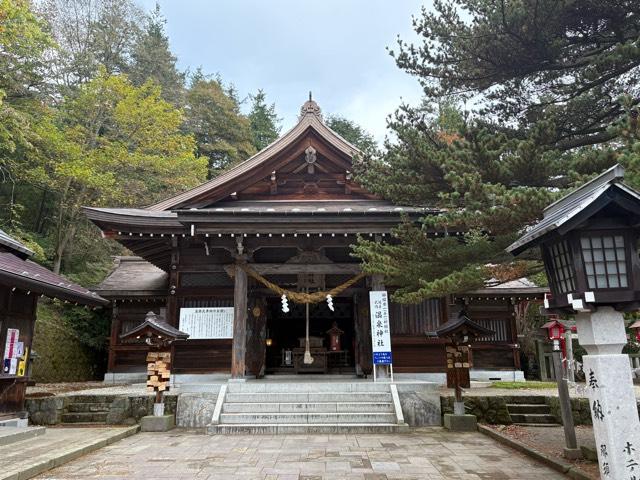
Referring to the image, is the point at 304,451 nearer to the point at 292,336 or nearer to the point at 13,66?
the point at 292,336

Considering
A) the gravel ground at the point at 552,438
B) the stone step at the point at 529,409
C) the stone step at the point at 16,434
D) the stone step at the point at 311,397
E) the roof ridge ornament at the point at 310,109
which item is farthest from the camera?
the roof ridge ornament at the point at 310,109

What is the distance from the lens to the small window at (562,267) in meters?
4.59

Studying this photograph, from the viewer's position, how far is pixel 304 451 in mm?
6918

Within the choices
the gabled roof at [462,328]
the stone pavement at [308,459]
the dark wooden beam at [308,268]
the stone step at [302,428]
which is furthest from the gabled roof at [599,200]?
the dark wooden beam at [308,268]

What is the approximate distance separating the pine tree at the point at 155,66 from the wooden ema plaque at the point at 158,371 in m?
23.5

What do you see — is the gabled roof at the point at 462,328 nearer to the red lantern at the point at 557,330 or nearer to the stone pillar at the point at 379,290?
the stone pillar at the point at 379,290

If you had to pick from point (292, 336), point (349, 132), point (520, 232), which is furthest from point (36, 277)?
point (349, 132)

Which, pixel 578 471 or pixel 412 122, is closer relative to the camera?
pixel 578 471

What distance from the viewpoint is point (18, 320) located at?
→ 920 cm

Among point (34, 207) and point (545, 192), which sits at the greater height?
point (34, 207)

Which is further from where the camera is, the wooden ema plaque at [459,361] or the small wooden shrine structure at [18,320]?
the wooden ema plaque at [459,361]

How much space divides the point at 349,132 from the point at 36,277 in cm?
3576

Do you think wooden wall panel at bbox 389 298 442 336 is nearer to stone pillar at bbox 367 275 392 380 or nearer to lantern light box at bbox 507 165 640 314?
stone pillar at bbox 367 275 392 380

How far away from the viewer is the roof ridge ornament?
13.2 meters
